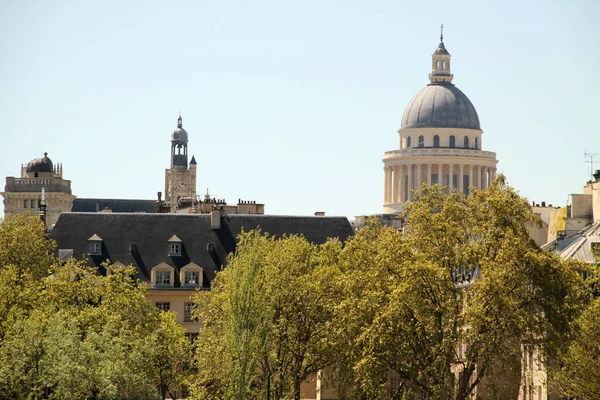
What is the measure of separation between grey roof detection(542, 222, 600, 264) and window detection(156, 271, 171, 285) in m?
29.9

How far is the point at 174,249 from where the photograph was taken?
122750 mm

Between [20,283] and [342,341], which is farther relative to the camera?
[20,283]

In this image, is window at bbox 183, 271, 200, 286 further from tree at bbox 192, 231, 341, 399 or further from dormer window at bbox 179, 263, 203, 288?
tree at bbox 192, 231, 341, 399

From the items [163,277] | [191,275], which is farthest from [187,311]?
[163,277]

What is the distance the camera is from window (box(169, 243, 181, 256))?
4828 inches

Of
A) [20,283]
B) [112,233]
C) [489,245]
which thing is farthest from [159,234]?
[489,245]

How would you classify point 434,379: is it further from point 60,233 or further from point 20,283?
point 60,233

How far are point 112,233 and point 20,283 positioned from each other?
21341mm

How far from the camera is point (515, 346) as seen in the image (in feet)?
256

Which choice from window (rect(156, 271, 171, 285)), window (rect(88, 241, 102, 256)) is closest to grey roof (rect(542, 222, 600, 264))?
window (rect(156, 271, 171, 285))

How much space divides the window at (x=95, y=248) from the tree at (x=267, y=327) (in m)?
27.3

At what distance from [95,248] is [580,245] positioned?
39.9 metres

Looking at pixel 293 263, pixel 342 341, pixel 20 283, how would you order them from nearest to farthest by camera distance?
pixel 342 341 → pixel 293 263 → pixel 20 283

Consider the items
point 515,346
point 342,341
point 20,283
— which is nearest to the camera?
point 515,346
